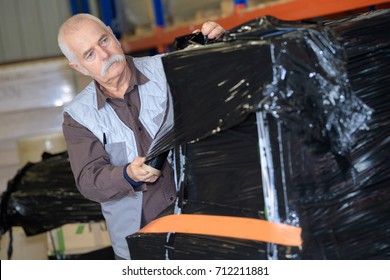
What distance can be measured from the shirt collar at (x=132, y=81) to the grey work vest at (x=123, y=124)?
17 mm

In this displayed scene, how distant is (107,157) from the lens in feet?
8.65

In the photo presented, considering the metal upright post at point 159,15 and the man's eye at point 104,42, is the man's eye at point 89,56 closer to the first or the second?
the man's eye at point 104,42

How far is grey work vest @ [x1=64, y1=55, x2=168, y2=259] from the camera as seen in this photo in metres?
2.62

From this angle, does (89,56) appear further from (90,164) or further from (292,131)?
(292,131)

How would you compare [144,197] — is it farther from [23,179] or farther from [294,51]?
[23,179]

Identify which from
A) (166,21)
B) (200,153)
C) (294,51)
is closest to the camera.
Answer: (294,51)

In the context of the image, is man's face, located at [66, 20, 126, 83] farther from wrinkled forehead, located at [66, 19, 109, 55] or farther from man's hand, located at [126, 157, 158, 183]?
man's hand, located at [126, 157, 158, 183]

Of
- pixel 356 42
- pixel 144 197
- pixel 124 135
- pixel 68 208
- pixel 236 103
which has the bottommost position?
pixel 68 208

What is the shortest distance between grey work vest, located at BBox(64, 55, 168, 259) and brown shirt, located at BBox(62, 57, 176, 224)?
0.07ft

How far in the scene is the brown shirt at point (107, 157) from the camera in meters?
2.57
